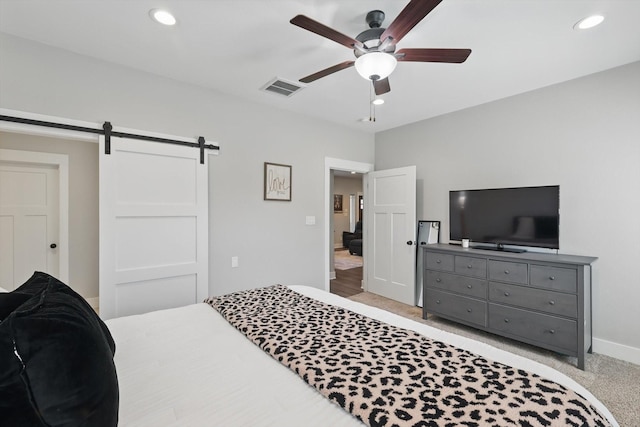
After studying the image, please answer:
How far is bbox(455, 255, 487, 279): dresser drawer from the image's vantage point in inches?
121

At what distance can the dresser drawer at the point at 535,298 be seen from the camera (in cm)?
253

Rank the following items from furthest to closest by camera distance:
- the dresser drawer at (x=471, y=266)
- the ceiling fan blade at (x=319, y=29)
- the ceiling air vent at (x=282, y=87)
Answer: the dresser drawer at (x=471, y=266) → the ceiling air vent at (x=282, y=87) → the ceiling fan blade at (x=319, y=29)

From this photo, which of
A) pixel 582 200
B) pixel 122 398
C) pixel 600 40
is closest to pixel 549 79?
pixel 600 40

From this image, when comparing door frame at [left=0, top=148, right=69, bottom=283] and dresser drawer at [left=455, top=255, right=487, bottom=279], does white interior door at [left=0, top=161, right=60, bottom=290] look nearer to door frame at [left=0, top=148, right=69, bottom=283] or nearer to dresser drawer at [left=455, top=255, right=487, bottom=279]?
door frame at [left=0, top=148, right=69, bottom=283]

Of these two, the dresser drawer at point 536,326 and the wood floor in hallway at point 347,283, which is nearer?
the dresser drawer at point 536,326

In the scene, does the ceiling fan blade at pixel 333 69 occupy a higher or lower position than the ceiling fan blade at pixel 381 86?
higher

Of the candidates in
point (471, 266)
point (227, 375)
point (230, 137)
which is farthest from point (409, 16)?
point (471, 266)

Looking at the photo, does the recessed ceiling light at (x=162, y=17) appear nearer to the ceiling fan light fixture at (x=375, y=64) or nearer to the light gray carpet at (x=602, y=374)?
the ceiling fan light fixture at (x=375, y=64)

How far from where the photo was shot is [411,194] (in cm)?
406

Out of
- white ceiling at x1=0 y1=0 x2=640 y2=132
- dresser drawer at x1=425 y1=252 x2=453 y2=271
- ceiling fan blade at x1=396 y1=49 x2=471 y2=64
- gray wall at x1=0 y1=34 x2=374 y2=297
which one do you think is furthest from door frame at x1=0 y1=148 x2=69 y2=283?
dresser drawer at x1=425 y1=252 x2=453 y2=271

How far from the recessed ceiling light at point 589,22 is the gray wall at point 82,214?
5.29 metres

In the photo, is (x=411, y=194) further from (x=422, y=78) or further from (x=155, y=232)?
(x=155, y=232)

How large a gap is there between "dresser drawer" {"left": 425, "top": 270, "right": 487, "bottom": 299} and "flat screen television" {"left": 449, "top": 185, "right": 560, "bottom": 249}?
19.5 inches

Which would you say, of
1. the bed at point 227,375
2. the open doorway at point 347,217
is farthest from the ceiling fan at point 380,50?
the open doorway at point 347,217
